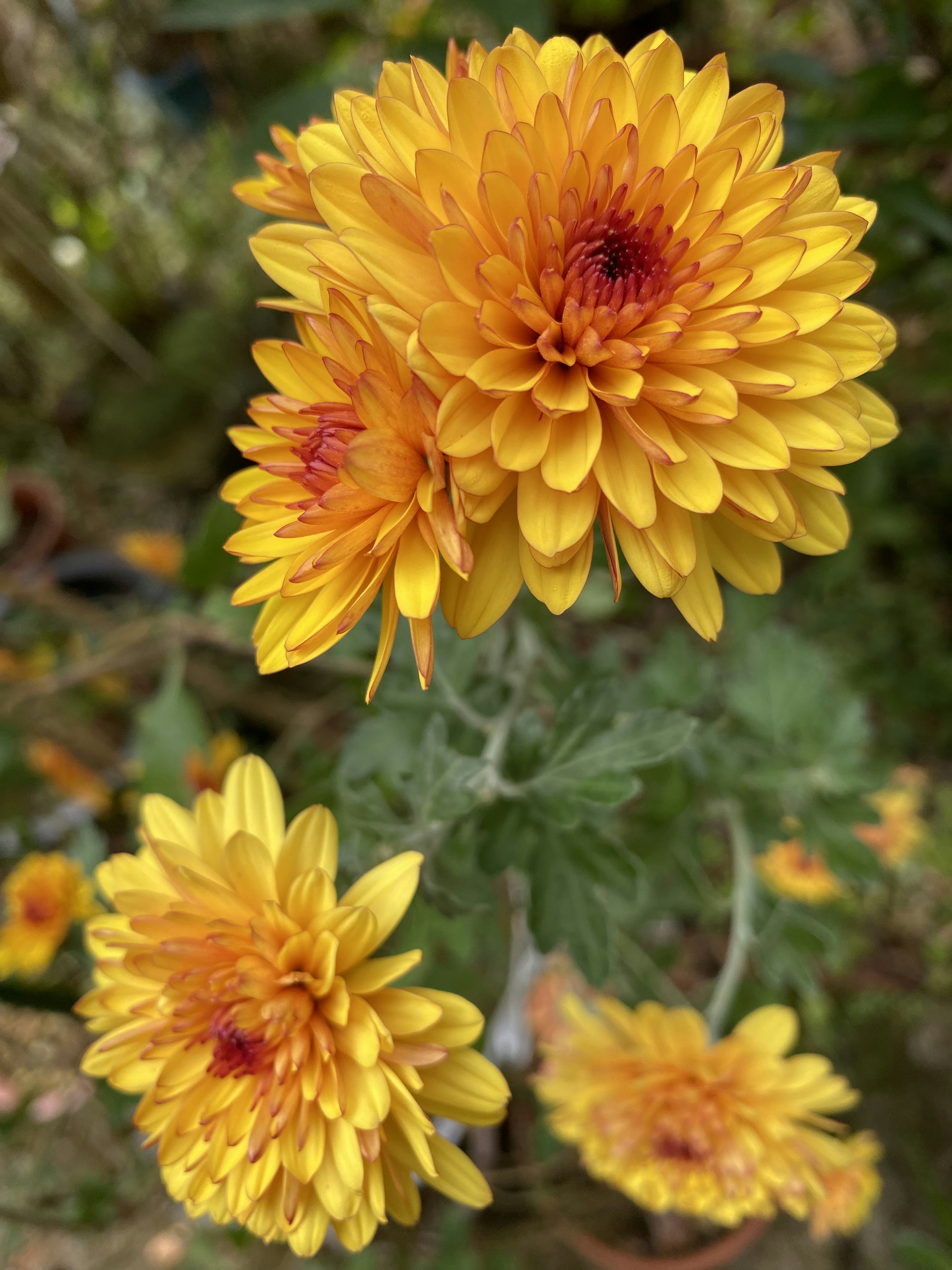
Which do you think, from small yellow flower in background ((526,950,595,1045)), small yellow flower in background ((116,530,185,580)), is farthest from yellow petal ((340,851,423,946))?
small yellow flower in background ((116,530,185,580))

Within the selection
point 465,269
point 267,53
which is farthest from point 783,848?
point 267,53

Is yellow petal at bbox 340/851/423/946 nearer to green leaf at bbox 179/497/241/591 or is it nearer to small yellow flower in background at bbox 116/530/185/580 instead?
green leaf at bbox 179/497/241/591

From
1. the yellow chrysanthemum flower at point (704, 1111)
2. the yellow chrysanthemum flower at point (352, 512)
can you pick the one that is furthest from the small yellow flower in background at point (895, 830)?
the yellow chrysanthemum flower at point (352, 512)

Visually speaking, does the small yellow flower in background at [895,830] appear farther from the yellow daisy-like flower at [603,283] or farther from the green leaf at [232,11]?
the green leaf at [232,11]

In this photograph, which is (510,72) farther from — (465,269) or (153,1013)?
(153,1013)

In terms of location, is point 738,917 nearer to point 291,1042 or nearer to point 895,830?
point 291,1042

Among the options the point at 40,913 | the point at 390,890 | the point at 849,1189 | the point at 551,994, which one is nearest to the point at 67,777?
the point at 40,913
